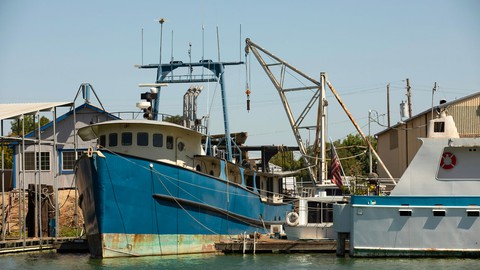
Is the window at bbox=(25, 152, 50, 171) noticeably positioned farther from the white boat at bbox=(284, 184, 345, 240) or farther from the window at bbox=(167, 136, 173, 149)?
the white boat at bbox=(284, 184, 345, 240)

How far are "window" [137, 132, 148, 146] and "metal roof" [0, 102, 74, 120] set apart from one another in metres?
4.92

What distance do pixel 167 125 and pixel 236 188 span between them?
4599 mm

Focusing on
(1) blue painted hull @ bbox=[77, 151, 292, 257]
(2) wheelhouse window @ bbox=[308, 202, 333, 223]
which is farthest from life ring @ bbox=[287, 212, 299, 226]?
(1) blue painted hull @ bbox=[77, 151, 292, 257]

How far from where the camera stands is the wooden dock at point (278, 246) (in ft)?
96.7

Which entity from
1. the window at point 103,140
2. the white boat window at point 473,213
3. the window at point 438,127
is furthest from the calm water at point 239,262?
the window at point 438,127

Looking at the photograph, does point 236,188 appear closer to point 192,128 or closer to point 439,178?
point 192,128

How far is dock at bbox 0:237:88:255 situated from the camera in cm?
3142

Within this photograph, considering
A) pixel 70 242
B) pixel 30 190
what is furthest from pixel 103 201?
pixel 30 190

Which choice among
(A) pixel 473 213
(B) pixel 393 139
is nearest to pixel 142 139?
(A) pixel 473 213

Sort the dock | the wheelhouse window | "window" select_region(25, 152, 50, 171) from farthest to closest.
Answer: "window" select_region(25, 152, 50, 171) → the wheelhouse window → the dock

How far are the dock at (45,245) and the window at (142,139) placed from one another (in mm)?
5368

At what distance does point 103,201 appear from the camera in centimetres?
2692

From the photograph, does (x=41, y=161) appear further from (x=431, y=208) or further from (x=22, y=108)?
(x=431, y=208)

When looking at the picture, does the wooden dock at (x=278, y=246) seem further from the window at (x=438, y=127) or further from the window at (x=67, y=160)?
the window at (x=67, y=160)
